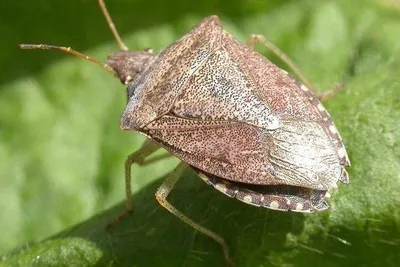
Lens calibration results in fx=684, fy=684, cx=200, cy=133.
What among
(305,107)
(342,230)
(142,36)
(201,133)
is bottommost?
(342,230)

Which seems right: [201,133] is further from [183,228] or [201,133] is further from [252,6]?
[252,6]

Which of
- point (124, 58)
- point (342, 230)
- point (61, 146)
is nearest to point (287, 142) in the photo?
point (342, 230)

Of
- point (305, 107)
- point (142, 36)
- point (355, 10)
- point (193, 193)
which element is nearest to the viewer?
point (305, 107)

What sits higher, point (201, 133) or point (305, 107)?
point (305, 107)

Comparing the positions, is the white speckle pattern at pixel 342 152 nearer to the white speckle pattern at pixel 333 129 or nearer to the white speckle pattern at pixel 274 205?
the white speckle pattern at pixel 333 129

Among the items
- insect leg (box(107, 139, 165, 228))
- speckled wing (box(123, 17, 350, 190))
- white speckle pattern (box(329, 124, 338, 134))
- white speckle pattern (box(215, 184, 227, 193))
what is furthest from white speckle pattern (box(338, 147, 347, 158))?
insect leg (box(107, 139, 165, 228))

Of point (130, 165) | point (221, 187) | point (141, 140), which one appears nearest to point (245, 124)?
point (221, 187)

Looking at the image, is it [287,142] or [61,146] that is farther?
[61,146]
